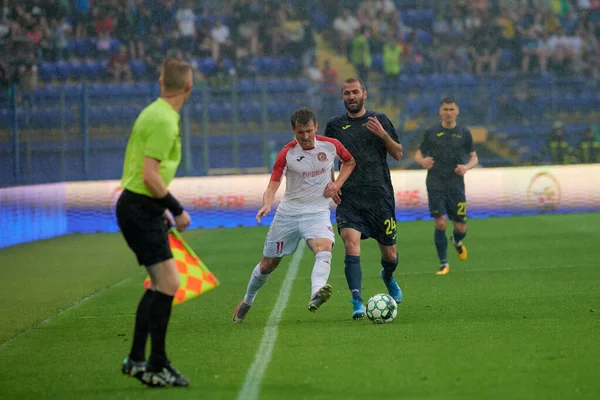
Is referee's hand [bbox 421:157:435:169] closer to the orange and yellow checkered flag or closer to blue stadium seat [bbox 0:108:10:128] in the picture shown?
the orange and yellow checkered flag

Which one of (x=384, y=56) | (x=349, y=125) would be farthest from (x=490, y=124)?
(x=349, y=125)

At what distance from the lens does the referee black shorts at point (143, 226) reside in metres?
6.24

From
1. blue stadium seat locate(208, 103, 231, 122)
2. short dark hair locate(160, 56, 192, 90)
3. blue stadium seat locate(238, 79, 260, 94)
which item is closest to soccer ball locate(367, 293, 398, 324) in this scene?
short dark hair locate(160, 56, 192, 90)

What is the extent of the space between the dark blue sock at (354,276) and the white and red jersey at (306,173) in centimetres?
58

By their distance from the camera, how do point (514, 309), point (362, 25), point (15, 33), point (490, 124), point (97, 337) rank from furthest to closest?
point (362, 25) → point (15, 33) → point (490, 124) → point (514, 309) → point (97, 337)

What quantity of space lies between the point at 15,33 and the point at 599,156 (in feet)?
52.8

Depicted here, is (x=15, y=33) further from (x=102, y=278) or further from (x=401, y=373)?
(x=401, y=373)

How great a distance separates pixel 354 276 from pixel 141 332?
3.31 m

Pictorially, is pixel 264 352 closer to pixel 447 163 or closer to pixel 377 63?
pixel 447 163

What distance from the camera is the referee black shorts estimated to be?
20.5ft

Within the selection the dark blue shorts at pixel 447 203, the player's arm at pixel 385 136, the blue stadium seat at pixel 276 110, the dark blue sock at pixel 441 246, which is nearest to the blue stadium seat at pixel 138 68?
the blue stadium seat at pixel 276 110

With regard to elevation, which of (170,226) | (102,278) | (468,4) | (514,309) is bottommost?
(102,278)

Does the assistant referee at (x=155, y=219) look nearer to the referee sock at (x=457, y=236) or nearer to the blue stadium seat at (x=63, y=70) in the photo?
the referee sock at (x=457, y=236)

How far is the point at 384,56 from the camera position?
97.5 ft
